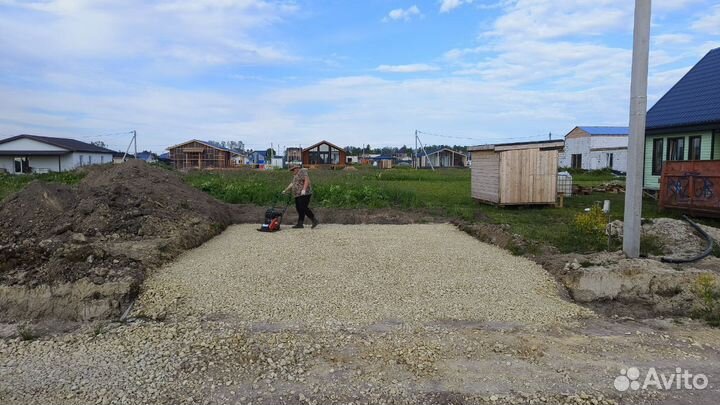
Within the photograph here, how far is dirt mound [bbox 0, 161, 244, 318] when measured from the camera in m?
6.12

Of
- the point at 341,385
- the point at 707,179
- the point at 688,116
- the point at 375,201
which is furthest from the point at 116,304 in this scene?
the point at 688,116

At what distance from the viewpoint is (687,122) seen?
17.3m

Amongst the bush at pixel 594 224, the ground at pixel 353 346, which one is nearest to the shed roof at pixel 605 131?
the bush at pixel 594 224

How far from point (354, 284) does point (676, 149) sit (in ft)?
55.9

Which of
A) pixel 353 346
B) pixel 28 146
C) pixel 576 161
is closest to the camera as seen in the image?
pixel 353 346

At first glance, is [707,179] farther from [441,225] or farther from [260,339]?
[260,339]

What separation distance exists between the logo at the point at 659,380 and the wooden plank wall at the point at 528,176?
11.2 metres

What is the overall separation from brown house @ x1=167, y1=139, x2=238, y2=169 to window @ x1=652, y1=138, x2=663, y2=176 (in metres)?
46.3

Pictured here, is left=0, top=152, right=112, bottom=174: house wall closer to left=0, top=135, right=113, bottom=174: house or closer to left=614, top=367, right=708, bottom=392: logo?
left=0, top=135, right=113, bottom=174: house

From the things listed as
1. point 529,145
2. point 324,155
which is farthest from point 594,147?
point 529,145

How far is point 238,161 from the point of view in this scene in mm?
72688

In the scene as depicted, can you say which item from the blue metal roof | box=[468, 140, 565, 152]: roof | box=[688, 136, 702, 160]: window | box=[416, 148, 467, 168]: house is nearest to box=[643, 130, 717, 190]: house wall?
box=[688, 136, 702, 160]: window

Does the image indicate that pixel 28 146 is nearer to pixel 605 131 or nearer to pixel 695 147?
pixel 695 147

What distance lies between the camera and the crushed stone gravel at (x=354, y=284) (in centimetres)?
573
